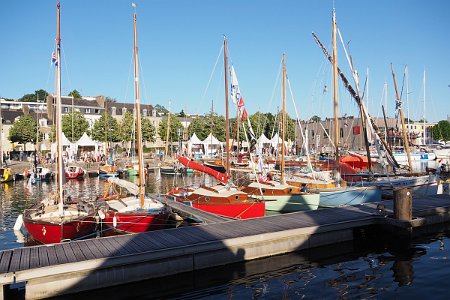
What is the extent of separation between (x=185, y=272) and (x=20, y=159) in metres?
79.2

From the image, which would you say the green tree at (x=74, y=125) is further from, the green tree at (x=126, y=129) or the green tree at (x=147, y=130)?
the green tree at (x=147, y=130)

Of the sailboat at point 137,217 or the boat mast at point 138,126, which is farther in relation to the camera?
the boat mast at point 138,126

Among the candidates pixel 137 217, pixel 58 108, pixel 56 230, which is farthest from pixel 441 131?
pixel 56 230

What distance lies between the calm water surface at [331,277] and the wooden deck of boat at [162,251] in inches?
15.5

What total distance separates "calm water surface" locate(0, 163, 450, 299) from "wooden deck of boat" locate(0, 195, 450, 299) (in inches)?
15.5

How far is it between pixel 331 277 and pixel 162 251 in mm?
6544

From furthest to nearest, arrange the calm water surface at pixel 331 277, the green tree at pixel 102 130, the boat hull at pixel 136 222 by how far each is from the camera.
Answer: the green tree at pixel 102 130 → the boat hull at pixel 136 222 → the calm water surface at pixel 331 277

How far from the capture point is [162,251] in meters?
14.9

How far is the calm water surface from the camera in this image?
13695 millimetres

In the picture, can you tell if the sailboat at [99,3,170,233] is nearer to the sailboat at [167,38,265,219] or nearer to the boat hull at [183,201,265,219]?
the boat hull at [183,201,265,219]

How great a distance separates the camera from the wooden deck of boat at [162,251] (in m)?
13.2

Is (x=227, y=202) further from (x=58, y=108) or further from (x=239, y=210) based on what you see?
(x=58, y=108)

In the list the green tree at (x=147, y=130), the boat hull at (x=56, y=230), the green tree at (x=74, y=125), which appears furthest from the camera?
the green tree at (x=147, y=130)

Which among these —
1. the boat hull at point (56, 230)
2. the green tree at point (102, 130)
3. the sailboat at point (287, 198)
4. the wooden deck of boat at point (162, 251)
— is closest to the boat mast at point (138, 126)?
the boat hull at point (56, 230)
